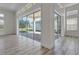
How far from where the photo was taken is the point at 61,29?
4230mm

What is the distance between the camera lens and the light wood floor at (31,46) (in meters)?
3.87

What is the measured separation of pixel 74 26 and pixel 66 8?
71 centimetres

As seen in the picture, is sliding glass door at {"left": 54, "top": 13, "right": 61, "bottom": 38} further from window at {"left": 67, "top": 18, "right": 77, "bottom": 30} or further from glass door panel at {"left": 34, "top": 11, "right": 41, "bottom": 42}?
glass door panel at {"left": 34, "top": 11, "right": 41, "bottom": 42}

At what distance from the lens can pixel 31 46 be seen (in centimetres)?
443

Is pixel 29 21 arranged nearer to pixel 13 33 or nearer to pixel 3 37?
pixel 13 33

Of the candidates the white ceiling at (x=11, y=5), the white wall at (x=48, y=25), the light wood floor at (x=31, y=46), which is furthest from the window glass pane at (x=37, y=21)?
the white ceiling at (x=11, y=5)

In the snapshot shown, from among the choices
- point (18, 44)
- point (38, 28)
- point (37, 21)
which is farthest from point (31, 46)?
point (37, 21)

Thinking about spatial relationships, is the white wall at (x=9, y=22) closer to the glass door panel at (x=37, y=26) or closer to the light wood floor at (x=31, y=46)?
the light wood floor at (x=31, y=46)

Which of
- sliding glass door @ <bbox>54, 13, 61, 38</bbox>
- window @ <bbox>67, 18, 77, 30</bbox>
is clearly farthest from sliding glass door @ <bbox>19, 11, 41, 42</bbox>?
window @ <bbox>67, 18, 77, 30</bbox>

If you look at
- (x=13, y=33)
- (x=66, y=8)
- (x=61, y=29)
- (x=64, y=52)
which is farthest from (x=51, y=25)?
(x=13, y=33)

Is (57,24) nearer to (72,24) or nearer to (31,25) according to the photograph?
(72,24)

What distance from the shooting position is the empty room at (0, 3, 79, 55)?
13.1ft

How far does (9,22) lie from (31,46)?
130 cm

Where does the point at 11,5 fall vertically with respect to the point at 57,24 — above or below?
above
